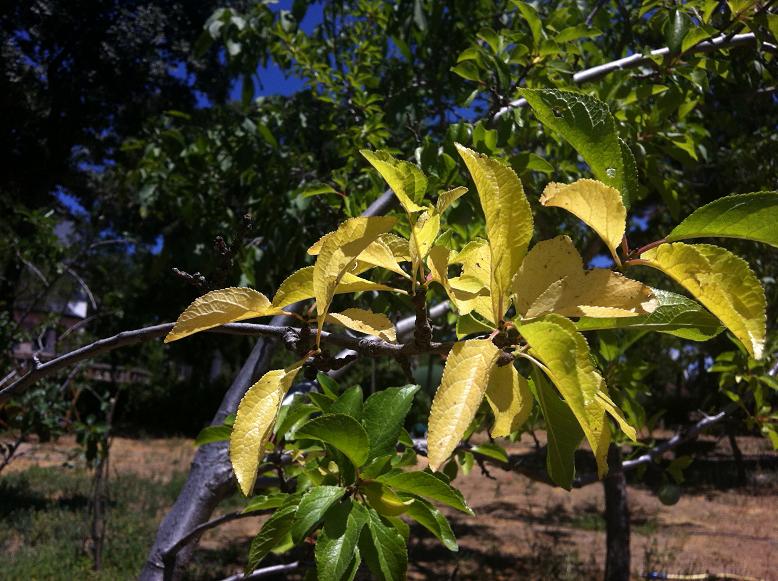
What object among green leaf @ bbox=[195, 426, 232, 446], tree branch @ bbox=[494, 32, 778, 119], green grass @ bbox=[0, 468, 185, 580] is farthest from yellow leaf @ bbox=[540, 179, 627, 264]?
green grass @ bbox=[0, 468, 185, 580]

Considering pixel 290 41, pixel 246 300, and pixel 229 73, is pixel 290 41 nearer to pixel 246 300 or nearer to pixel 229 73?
pixel 229 73

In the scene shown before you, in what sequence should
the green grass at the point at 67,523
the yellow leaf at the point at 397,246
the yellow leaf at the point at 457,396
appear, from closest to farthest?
the yellow leaf at the point at 457,396
the yellow leaf at the point at 397,246
the green grass at the point at 67,523

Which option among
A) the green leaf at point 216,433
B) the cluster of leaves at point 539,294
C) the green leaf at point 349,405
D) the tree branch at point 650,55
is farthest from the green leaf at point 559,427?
the tree branch at point 650,55

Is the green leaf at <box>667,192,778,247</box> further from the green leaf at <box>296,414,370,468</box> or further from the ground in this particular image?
the ground

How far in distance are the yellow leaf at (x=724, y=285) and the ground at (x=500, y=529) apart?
374 cm

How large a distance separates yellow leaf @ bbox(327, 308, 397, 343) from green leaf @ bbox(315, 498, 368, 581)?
25cm

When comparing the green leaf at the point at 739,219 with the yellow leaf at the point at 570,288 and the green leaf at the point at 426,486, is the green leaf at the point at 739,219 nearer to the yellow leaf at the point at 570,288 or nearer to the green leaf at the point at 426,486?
the yellow leaf at the point at 570,288

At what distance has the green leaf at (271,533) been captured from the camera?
747 mm

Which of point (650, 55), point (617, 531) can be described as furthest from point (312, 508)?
point (617, 531)

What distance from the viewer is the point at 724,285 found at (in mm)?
463

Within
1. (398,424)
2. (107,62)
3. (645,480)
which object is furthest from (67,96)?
(398,424)

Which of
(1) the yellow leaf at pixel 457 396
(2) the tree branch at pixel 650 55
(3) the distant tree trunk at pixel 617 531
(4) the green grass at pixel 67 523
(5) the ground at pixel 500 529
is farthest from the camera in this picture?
(5) the ground at pixel 500 529

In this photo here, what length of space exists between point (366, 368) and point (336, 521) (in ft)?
37.9

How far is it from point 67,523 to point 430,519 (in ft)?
21.1
